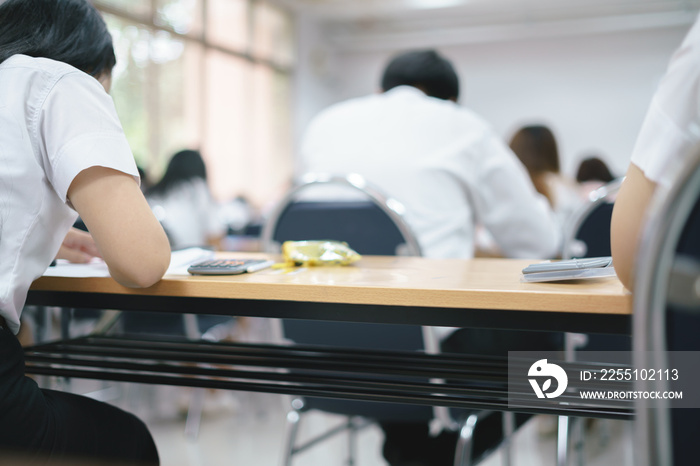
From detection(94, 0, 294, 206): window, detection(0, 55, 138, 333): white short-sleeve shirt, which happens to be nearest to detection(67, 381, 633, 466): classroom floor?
detection(0, 55, 138, 333): white short-sleeve shirt

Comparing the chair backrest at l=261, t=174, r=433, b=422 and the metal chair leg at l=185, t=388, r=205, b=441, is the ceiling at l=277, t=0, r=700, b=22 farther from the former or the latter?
the chair backrest at l=261, t=174, r=433, b=422

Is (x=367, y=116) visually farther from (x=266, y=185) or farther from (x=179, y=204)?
(x=266, y=185)

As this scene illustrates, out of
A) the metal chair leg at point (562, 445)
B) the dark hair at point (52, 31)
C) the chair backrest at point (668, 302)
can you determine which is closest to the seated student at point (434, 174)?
the metal chair leg at point (562, 445)

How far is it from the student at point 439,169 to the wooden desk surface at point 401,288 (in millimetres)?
612

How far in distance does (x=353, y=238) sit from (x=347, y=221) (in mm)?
44

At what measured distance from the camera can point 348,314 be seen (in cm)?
86

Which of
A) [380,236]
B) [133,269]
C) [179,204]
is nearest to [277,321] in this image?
[380,236]

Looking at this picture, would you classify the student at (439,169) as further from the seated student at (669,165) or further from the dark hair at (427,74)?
the seated student at (669,165)

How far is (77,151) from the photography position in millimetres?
886

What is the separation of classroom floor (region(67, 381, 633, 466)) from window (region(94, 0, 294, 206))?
262 centimetres

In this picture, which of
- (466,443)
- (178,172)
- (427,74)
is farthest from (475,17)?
(466,443)

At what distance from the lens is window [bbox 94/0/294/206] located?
5586 millimetres

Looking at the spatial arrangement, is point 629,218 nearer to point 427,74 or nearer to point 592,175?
point 427,74

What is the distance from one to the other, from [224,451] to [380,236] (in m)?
1.20
